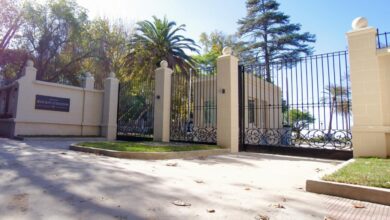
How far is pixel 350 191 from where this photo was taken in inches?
118

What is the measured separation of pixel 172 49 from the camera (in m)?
17.1

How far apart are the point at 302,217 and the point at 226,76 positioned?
20.9ft

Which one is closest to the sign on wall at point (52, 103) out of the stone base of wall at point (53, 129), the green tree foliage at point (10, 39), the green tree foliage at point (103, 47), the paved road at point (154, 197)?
the stone base of wall at point (53, 129)

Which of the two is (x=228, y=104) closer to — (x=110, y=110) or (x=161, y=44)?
(x=110, y=110)

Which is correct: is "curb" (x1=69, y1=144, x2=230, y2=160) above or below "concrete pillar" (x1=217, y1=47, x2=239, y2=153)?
below

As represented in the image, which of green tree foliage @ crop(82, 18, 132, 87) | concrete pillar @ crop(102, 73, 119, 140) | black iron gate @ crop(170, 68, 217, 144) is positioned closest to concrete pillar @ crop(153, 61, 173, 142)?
black iron gate @ crop(170, 68, 217, 144)

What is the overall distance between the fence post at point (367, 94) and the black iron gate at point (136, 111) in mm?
7504

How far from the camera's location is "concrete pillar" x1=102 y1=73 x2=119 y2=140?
42.4 feet

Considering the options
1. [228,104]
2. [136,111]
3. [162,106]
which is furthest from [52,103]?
[228,104]

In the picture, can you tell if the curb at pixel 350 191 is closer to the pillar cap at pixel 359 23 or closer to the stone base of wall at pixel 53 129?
the pillar cap at pixel 359 23

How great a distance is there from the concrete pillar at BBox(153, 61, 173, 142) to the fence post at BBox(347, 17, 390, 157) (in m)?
6.26

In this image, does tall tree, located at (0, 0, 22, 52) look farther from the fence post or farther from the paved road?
the fence post

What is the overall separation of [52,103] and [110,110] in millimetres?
2630

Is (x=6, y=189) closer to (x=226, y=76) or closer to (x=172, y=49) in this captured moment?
(x=226, y=76)
